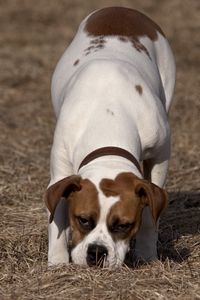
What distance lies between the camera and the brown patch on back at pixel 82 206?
20.0 feet

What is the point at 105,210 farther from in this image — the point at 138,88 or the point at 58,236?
the point at 138,88

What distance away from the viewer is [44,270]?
6492 millimetres

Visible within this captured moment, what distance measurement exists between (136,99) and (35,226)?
161cm

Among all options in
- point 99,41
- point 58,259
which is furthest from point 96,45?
point 58,259

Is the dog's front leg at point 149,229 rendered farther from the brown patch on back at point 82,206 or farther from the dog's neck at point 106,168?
the brown patch on back at point 82,206

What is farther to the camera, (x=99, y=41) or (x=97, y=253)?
(x=99, y=41)

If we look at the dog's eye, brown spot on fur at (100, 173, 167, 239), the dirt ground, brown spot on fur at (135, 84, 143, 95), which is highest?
brown spot on fur at (135, 84, 143, 95)

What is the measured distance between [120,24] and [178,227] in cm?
179

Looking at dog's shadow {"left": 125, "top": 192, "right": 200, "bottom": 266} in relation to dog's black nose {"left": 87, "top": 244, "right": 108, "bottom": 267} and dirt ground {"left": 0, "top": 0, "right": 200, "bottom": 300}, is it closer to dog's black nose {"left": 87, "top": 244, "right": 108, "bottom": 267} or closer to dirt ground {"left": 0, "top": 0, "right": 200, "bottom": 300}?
dirt ground {"left": 0, "top": 0, "right": 200, "bottom": 300}

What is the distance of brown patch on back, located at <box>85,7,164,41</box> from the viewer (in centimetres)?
789

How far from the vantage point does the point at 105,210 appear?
607 centimetres

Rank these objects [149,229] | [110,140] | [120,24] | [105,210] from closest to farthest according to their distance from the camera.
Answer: [105,210]
[110,140]
[149,229]
[120,24]

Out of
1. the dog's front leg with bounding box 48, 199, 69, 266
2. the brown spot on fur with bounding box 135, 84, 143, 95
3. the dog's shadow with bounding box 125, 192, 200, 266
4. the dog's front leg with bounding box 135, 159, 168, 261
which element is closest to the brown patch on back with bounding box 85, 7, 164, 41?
the brown spot on fur with bounding box 135, 84, 143, 95

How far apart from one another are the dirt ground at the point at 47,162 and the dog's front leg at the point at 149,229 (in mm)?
148
